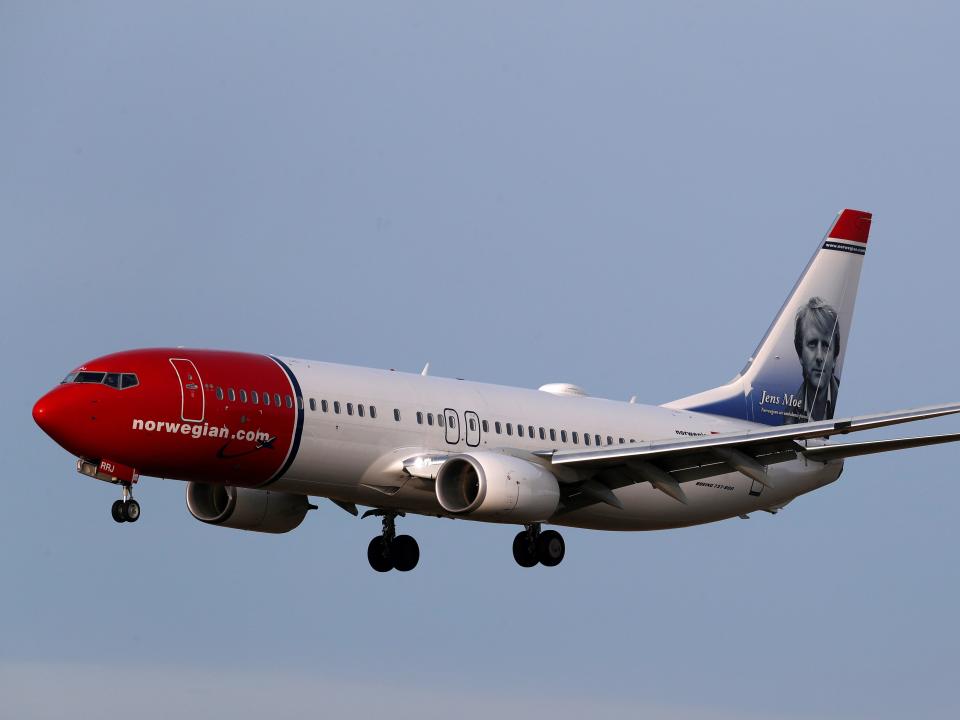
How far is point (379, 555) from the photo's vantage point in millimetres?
52094

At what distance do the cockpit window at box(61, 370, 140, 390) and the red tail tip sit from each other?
25.9 metres

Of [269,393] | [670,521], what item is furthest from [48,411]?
[670,521]

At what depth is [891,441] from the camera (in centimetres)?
4825

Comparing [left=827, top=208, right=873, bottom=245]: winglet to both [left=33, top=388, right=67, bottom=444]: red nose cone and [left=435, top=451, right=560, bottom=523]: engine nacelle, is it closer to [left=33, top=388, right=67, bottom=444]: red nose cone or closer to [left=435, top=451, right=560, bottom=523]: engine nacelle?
[left=435, top=451, right=560, bottom=523]: engine nacelle

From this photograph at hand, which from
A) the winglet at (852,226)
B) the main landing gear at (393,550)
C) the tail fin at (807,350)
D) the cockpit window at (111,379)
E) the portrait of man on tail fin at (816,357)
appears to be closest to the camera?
the cockpit window at (111,379)

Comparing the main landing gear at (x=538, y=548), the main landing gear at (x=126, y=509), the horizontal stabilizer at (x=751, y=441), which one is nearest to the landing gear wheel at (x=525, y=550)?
the main landing gear at (x=538, y=548)

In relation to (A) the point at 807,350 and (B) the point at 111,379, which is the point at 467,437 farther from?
(A) the point at 807,350

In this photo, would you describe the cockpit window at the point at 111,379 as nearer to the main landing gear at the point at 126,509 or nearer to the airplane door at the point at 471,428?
the main landing gear at the point at 126,509

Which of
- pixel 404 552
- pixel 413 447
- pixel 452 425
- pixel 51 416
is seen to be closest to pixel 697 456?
pixel 452 425

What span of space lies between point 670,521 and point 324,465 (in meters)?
12.2

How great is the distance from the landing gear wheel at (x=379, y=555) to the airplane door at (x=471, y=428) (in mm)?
5079

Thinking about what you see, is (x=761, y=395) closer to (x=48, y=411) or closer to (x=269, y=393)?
(x=269, y=393)

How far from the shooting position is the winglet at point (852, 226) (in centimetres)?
6087

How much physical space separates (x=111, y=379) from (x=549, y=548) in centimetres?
1241
